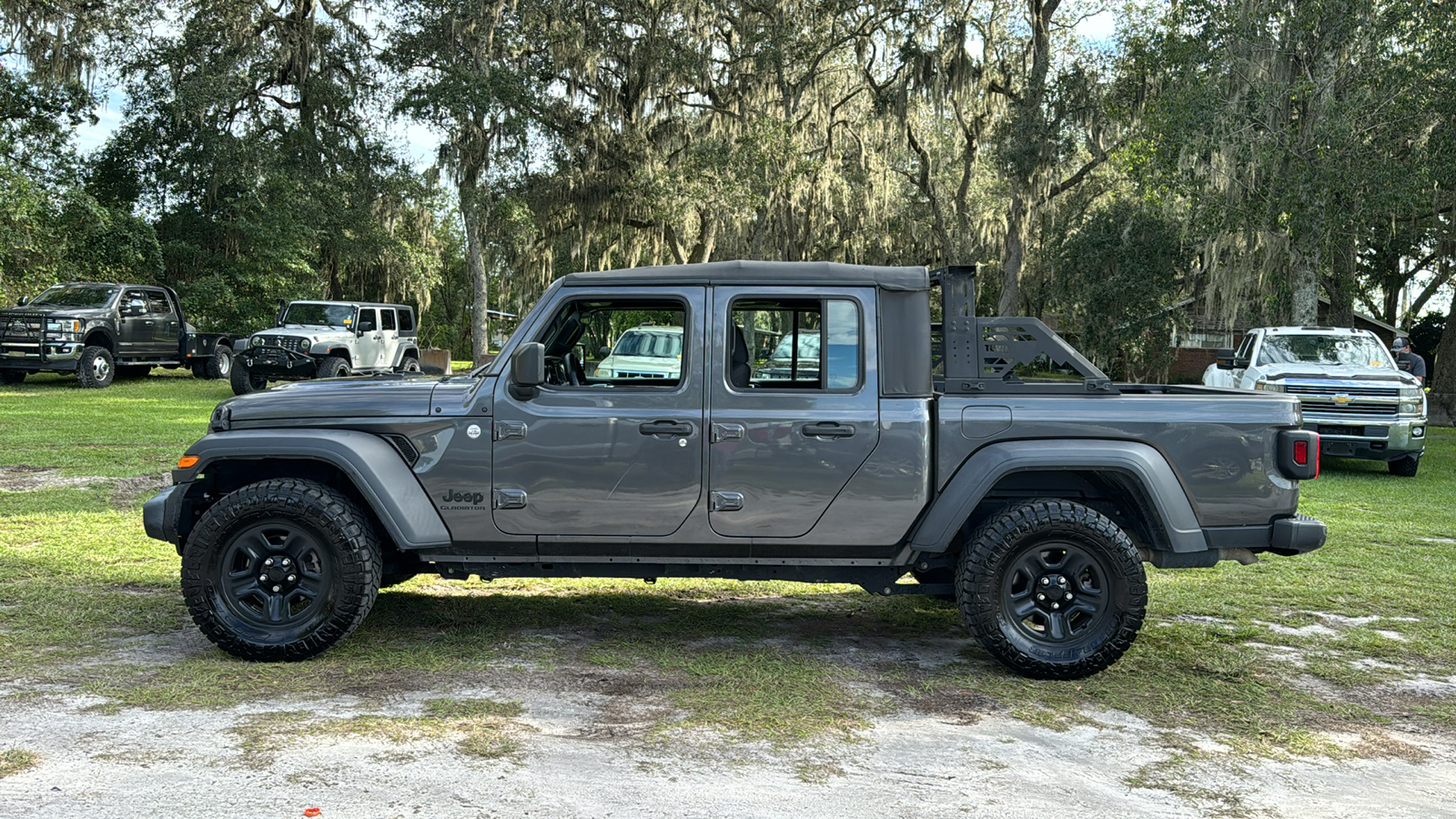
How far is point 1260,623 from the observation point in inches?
248

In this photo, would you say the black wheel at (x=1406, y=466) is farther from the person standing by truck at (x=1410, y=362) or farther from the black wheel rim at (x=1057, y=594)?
the black wheel rim at (x=1057, y=594)

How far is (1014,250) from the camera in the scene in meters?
29.5

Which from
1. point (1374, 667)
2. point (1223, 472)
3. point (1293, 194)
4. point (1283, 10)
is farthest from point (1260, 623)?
point (1283, 10)

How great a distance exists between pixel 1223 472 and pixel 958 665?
150 cm

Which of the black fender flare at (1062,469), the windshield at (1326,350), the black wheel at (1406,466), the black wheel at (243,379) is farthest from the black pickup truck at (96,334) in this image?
the black wheel at (1406,466)

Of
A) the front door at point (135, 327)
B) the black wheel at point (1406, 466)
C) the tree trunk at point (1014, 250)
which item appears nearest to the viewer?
the black wheel at point (1406, 466)

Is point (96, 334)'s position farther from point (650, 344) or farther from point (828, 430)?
point (828, 430)

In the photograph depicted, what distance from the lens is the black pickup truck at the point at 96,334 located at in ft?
70.1

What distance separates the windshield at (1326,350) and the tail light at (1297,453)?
10.1m

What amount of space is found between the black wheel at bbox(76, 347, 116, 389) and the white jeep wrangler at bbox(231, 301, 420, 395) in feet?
11.4

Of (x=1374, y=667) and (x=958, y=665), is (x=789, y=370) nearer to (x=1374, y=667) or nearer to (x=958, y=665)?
(x=958, y=665)

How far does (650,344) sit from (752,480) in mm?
1022

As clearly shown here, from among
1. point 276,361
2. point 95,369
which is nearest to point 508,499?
point 276,361

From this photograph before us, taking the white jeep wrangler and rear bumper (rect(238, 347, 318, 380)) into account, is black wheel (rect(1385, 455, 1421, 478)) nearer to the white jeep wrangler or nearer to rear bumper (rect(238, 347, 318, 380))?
the white jeep wrangler
